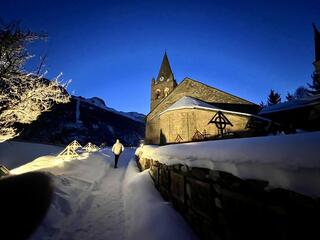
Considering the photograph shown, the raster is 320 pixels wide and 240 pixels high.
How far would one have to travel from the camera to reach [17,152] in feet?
61.1

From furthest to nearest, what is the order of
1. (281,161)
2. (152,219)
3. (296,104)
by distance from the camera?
(296,104) → (152,219) → (281,161)

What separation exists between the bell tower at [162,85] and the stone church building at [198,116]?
468 inches

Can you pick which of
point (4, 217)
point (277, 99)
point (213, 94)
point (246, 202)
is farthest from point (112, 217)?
point (277, 99)

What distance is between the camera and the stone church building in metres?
17.2

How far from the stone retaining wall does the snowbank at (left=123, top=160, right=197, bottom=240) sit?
27 centimetres

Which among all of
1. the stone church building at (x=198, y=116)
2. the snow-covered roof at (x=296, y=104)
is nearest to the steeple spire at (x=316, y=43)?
the snow-covered roof at (x=296, y=104)

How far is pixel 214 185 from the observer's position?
284 cm

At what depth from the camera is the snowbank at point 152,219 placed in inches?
136

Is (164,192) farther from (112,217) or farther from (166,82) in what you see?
(166,82)

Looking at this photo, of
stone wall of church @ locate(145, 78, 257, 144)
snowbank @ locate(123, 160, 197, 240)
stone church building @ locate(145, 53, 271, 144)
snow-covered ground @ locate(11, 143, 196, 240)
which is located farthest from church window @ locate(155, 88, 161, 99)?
snowbank @ locate(123, 160, 197, 240)

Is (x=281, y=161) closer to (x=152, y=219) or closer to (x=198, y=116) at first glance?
(x=152, y=219)

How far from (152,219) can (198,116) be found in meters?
15.3

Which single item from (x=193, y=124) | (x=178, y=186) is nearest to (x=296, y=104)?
(x=193, y=124)

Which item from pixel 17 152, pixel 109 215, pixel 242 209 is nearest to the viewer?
pixel 242 209
